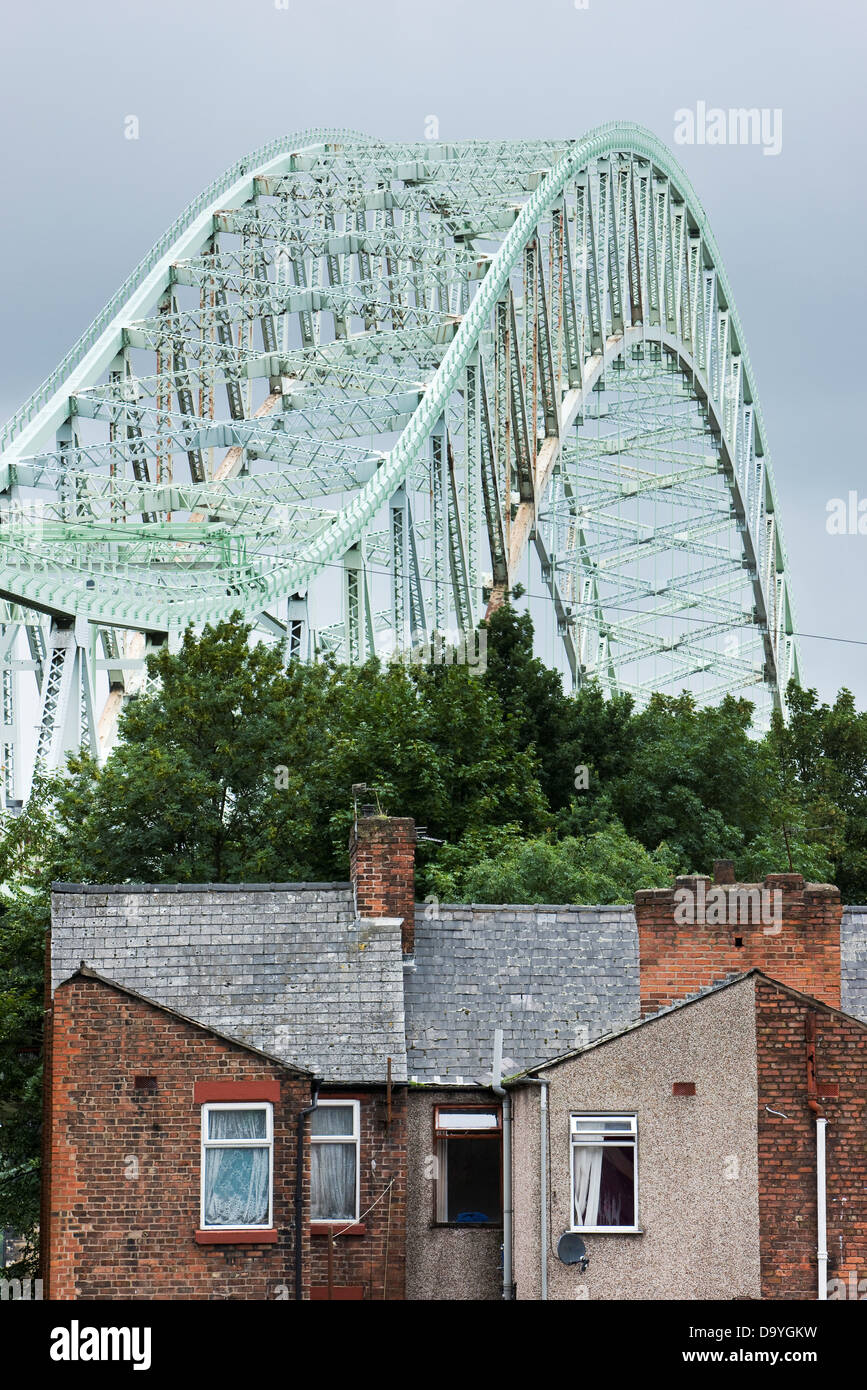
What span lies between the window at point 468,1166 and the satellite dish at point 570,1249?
3.08 m

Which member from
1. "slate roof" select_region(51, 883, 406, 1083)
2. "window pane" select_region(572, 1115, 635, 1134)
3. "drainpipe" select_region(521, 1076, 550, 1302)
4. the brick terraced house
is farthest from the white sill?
"slate roof" select_region(51, 883, 406, 1083)

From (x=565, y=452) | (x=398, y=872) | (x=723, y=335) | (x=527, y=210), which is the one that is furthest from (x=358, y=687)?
(x=723, y=335)

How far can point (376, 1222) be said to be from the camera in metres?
27.1

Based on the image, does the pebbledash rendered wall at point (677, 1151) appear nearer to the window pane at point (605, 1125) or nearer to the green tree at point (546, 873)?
the window pane at point (605, 1125)

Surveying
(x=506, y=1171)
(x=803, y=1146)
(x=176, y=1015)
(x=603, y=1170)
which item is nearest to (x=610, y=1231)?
(x=603, y=1170)

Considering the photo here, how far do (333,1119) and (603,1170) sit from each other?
3.56m

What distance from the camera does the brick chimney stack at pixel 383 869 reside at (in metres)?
29.0

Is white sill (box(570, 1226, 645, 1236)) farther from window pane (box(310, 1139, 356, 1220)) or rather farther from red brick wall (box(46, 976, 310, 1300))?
window pane (box(310, 1139, 356, 1220))

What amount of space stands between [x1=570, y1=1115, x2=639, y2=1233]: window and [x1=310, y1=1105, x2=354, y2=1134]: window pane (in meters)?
3.18

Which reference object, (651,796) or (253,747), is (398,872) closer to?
(253,747)

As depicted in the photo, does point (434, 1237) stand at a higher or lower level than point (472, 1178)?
lower

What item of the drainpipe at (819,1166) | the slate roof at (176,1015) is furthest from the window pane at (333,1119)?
the drainpipe at (819,1166)

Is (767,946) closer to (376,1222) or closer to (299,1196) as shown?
(376,1222)
